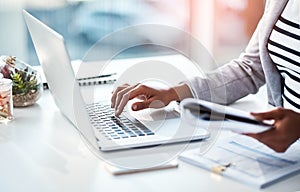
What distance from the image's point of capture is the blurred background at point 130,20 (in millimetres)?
2008

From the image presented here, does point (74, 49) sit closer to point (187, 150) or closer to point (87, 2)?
point (87, 2)

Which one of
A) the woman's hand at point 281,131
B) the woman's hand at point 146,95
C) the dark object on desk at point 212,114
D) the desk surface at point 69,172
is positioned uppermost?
the dark object on desk at point 212,114

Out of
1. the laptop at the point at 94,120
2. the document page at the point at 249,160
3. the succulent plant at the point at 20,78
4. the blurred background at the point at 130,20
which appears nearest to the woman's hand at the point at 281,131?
the document page at the point at 249,160

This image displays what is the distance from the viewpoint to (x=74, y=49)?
2.12 metres

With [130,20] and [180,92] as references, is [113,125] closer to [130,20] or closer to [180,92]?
[180,92]

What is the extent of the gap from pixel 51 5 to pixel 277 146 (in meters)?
1.22

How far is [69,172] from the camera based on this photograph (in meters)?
1.07

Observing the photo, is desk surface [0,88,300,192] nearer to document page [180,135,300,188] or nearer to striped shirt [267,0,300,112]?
document page [180,135,300,188]

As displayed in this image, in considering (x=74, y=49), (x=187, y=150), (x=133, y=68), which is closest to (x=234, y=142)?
(x=187, y=150)

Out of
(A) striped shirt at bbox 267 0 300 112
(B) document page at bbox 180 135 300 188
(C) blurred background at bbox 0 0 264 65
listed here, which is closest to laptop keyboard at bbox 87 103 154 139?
(B) document page at bbox 180 135 300 188

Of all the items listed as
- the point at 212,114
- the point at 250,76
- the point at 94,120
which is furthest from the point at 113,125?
the point at 250,76

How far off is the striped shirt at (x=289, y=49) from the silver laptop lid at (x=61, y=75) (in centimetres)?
55

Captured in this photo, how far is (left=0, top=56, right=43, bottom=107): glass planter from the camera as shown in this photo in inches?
57.8

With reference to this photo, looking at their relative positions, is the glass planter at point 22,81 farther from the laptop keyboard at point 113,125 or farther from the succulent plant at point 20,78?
the laptop keyboard at point 113,125
